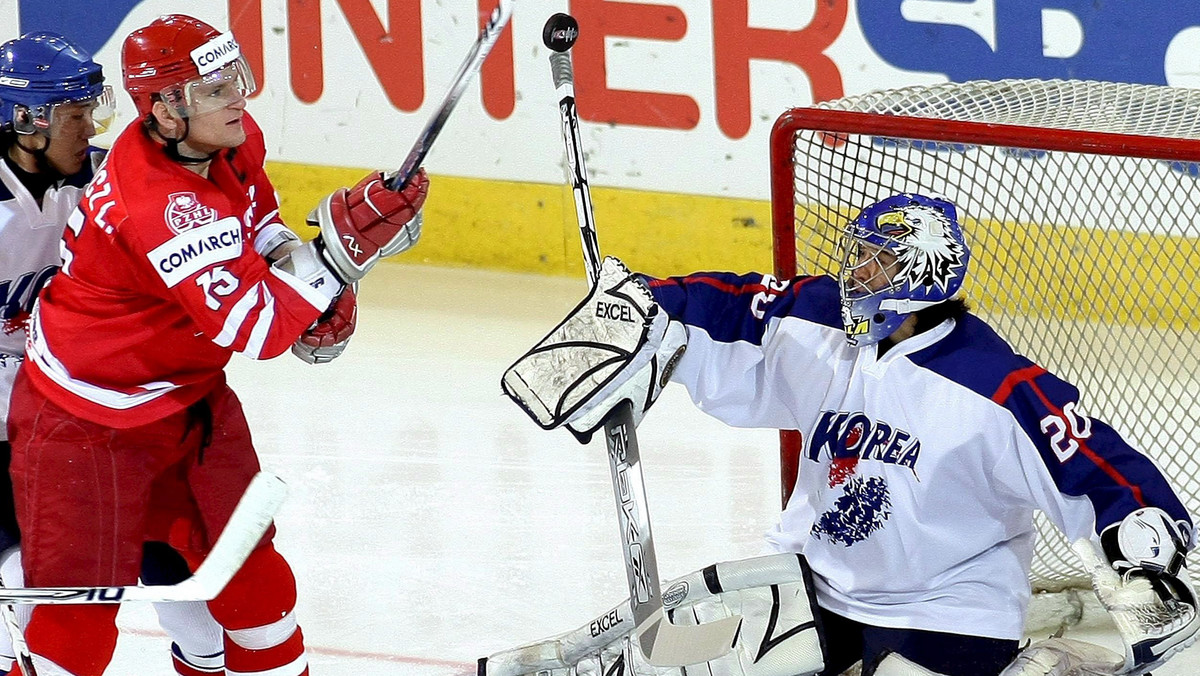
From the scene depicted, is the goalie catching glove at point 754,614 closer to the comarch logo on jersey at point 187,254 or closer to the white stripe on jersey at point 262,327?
the white stripe on jersey at point 262,327

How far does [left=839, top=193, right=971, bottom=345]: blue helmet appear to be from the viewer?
2.71 m

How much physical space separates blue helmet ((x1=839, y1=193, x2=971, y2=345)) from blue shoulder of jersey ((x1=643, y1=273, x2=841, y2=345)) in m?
0.12

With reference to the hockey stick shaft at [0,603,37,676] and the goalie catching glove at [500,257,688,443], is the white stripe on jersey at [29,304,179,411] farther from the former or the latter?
the goalie catching glove at [500,257,688,443]

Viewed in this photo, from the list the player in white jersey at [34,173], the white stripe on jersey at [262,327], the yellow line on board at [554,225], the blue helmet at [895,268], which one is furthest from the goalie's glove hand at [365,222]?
the yellow line on board at [554,225]

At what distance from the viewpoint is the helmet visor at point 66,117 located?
2910mm

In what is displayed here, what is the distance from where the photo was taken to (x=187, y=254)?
2652 mm

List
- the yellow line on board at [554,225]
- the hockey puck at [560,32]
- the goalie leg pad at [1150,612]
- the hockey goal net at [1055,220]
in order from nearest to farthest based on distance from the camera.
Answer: the goalie leg pad at [1150,612] < the hockey puck at [560,32] < the hockey goal net at [1055,220] < the yellow line on board at [554,225]

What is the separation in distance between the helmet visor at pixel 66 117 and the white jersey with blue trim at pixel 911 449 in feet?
3.15

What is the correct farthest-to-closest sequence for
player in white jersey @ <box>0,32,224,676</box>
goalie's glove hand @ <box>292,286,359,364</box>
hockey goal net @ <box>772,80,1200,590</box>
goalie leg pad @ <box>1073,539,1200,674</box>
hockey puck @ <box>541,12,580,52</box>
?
hockey goal net @ <box>772,80,1200,590</box> → goalie's glove hand @ <box>292,286,359,364</box> → player in white jersey @ <box>0,32,224,676</box> → hockey puck @ <box>541,12,580,52</box> → goalie leg pad @ <box>1073,539,1200,674</box>

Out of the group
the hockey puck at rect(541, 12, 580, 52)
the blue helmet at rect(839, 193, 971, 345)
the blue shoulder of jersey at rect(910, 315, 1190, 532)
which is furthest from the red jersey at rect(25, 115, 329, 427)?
the blue shoulder of jersey at rect(910, 315, 1190, 532)

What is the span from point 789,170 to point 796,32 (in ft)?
7.44

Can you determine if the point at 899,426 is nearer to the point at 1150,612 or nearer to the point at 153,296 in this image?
the point at 1150,612

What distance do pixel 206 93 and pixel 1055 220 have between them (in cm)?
163

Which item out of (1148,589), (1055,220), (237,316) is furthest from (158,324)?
(1055,220)
